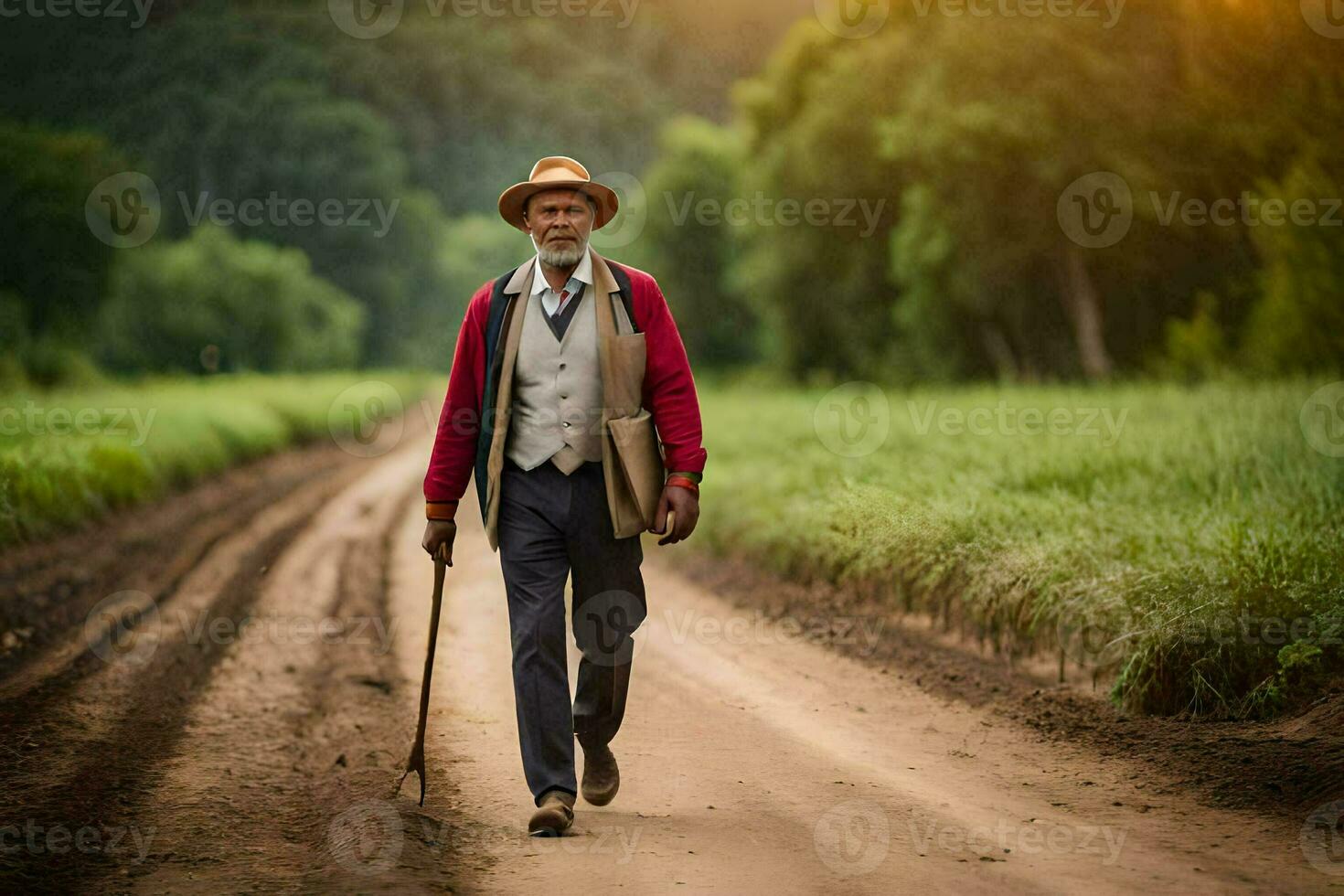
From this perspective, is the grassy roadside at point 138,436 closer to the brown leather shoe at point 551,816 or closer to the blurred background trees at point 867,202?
the blurred background trees at point 867,202

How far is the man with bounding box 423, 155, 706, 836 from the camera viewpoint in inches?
189

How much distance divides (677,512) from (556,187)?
1.33 metres

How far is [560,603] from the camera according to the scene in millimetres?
4922

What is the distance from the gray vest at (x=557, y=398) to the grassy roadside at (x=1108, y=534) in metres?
2.96

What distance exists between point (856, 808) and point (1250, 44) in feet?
67.8

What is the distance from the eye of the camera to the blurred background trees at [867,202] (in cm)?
2181

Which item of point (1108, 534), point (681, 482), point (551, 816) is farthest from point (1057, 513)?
point (551, 816)

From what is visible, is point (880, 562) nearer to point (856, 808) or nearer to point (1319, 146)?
point (856, 808)

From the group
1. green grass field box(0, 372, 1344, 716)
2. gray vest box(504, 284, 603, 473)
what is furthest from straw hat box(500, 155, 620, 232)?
green grass field box(0, 372, 1344, 716)

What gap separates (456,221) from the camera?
10781 cm

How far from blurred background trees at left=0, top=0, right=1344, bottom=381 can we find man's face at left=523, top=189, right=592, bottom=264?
15050 millimetres

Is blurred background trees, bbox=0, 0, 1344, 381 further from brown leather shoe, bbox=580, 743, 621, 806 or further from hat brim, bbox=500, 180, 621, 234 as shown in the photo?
brown leather shoe, bbox=580, 743, 621, 806

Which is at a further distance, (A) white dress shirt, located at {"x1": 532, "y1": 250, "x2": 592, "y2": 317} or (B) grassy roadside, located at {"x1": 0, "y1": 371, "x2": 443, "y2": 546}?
(B) grassy roadside, located at {"x1": 0, "y1": 371, "x2": 443, "y2": 546}

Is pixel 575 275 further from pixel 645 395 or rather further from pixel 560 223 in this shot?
pixel 645 395
